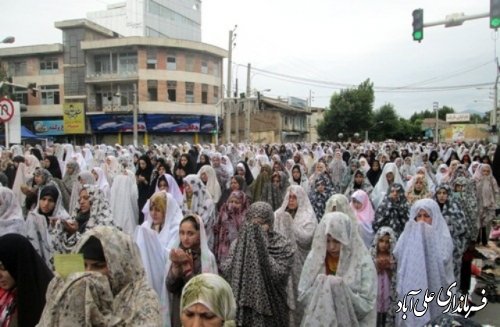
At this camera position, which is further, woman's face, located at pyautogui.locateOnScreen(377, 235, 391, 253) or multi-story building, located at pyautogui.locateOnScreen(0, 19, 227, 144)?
multi-story building, located at pyautogui.locateOnScreen(0, 19, 227, 144)

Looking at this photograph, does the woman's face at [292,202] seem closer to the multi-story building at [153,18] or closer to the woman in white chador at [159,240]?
the woman in white chador at [159,240]

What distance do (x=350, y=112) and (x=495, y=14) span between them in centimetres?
3363

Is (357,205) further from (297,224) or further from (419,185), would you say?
(297,224)

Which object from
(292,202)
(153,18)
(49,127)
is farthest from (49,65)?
(292,202)

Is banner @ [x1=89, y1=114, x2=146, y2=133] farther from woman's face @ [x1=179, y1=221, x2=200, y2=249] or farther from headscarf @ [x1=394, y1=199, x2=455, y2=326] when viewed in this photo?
woman's face @ [x1=179, y1=221, x2=200, y2=249]

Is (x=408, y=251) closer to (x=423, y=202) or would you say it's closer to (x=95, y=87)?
(x=423, y=202)

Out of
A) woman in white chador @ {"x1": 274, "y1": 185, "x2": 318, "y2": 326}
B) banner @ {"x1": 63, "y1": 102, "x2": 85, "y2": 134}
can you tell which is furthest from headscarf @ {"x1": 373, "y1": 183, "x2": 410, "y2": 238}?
banner @ {"x1": 63, "y1": 102, "x2": 85, "y2": 134}

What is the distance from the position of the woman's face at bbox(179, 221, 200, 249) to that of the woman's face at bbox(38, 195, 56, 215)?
1735mm

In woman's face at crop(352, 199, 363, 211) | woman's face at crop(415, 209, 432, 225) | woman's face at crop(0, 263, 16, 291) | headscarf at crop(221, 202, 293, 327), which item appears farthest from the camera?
woman's face at crop(352, 199, 363, 211)

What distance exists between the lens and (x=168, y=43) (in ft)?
112

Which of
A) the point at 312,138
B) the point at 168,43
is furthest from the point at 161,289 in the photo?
the point at 312,138

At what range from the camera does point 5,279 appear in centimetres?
256

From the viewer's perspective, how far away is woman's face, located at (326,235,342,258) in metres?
3.66

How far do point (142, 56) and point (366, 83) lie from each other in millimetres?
20955
